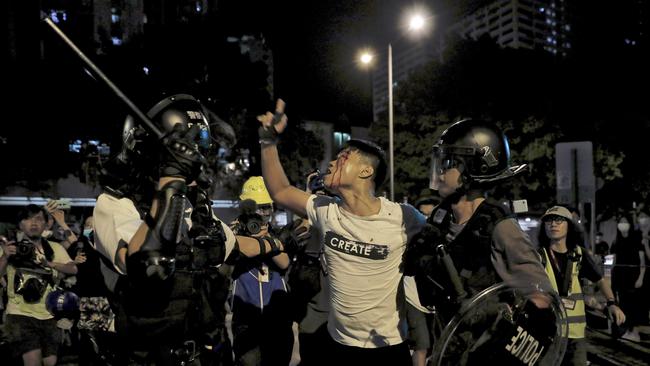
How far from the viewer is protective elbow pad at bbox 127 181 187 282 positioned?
8.18 feet

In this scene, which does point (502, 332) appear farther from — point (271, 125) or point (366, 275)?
point (271, 125)

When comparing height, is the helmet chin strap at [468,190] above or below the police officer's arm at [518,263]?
above

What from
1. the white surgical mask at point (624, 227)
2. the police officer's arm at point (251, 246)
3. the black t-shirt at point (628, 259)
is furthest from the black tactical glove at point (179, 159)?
the white surgical mask at point (624, 227)

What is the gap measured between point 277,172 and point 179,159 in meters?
1.30

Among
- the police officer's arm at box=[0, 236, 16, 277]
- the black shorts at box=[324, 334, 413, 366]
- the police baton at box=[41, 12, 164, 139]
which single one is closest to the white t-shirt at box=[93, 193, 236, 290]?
the police baton at box=[41, 12, 164, 139]

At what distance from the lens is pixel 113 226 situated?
2.88 metres

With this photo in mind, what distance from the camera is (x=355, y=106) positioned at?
144 ft

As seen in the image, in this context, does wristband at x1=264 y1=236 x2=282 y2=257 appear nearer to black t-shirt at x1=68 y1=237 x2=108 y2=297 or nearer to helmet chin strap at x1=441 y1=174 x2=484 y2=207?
black t-shirt at x1=68 y1=237 x2=108 y2=297

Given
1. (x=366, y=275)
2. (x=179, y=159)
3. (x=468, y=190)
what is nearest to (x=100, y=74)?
(x=179, y=159)

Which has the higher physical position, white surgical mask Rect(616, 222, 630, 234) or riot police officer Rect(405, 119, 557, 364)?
riot police officer Rect(405, 119, 557, 364)

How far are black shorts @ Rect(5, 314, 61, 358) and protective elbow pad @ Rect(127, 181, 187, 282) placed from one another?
469cm

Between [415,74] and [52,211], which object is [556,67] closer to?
[415,74]

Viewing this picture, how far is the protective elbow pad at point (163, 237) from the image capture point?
2494 mm

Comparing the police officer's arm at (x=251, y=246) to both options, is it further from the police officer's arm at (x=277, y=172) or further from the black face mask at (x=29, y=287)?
the black face mask at (x=29, y=287)
